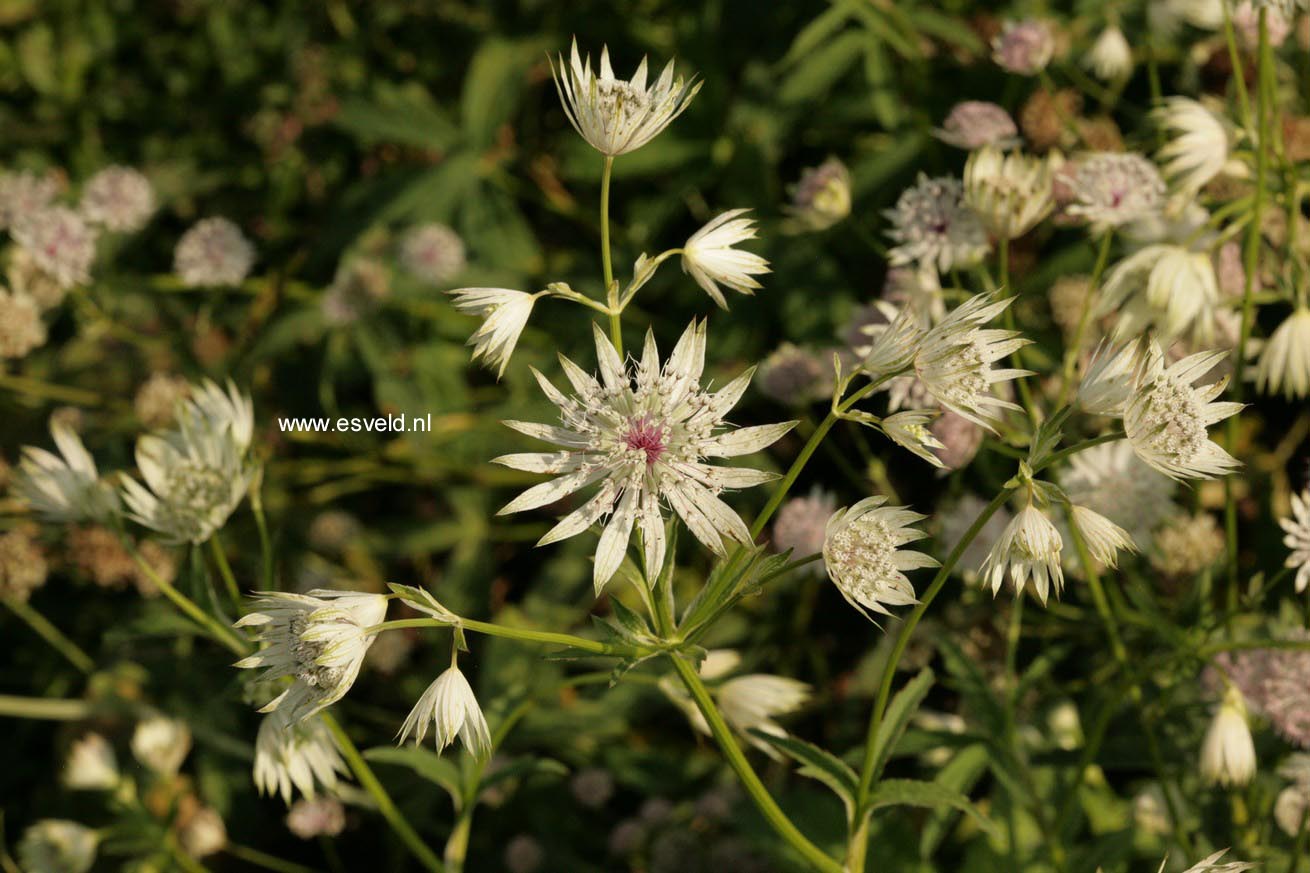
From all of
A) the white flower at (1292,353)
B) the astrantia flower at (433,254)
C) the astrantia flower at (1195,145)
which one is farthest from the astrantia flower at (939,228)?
the astrantia flower at (433,254)

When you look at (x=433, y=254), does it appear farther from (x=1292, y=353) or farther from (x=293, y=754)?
(x=1292, y=353)

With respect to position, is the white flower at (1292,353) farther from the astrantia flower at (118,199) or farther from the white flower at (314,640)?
the astrantia flower at (118,199)

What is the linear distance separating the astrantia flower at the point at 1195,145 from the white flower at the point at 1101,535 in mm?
805

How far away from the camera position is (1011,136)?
1.82 m

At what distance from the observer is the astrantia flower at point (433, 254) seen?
264 centimetres

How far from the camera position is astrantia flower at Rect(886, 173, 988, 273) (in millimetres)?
1640

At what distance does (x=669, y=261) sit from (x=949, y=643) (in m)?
1.21

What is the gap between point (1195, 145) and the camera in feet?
5.78

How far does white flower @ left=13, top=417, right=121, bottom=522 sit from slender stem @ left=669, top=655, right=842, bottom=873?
1042 millimetres

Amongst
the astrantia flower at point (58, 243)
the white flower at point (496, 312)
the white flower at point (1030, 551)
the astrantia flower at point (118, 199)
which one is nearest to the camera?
the white flower at point (1030, 551)

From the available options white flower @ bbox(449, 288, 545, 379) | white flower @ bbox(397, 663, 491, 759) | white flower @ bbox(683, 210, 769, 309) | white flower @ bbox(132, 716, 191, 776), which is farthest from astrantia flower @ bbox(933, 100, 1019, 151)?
white flower @ bbox(132, 716, 191, 776)

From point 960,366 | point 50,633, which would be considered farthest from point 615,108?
point 50,633

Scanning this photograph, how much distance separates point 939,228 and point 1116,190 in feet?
0.89

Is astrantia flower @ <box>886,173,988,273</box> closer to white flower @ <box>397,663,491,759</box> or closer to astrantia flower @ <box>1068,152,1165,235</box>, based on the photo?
astrantia flower @ <box>1068,152,1165,235</box>
